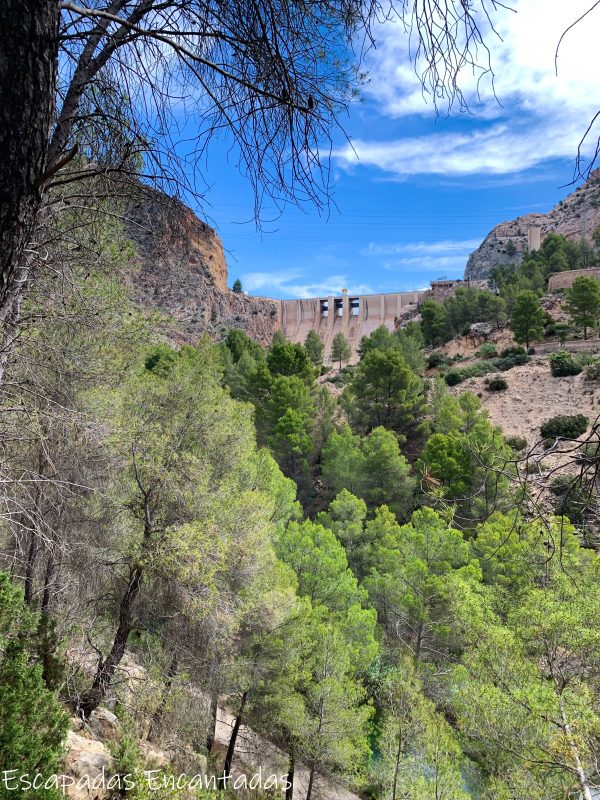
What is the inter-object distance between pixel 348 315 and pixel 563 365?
33.8 m

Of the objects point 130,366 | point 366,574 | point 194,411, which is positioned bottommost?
point 366,574

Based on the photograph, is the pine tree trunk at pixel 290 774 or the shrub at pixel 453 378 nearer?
the pine tree trunk at pixel 290 774

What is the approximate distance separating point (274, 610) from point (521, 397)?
66.5 ft

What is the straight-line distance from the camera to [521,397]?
922 inches

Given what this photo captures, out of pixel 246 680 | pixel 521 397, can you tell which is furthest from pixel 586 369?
pixel 246 680

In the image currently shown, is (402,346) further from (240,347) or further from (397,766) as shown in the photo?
(397,766)

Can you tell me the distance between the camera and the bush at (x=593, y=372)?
70.9 feet

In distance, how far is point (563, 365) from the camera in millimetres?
23547

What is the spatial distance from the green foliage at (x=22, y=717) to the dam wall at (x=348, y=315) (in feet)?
161

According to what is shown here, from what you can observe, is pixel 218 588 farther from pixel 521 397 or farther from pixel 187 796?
pixel 521 397

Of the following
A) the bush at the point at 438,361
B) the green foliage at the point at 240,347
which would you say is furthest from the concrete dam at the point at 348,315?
the green foliage at the point at 240,347

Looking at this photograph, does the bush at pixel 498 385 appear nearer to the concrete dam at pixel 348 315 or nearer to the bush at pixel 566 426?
the bush at pixel 566 426

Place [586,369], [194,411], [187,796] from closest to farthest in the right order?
1. [187,796]
2. [194,411]
3. [586,369]

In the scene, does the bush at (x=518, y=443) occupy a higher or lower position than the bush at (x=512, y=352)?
lower
